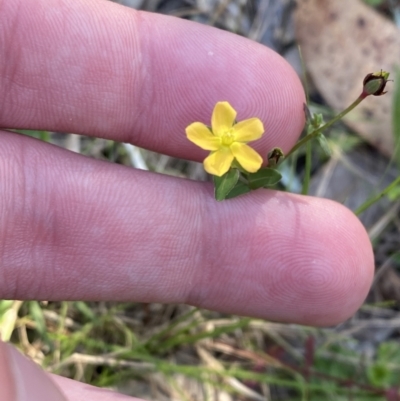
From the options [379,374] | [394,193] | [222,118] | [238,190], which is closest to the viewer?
[222,118]

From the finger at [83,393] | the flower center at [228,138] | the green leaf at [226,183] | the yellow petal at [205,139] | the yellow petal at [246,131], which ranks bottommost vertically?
the finger at [83,393]

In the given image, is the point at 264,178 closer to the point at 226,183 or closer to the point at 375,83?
the point at 226,183

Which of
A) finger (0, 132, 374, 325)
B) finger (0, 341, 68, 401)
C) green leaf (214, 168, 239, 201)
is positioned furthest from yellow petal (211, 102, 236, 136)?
finger (0, 341, 68, 401)

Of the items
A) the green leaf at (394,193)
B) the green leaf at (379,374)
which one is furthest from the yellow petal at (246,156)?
the green leaf at (379,374)

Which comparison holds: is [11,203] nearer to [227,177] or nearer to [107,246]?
[107,246]

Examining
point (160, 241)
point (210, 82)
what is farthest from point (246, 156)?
point (160, 241)

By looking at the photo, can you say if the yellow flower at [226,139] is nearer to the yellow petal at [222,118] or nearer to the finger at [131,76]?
the yellow petal at [222,118]
